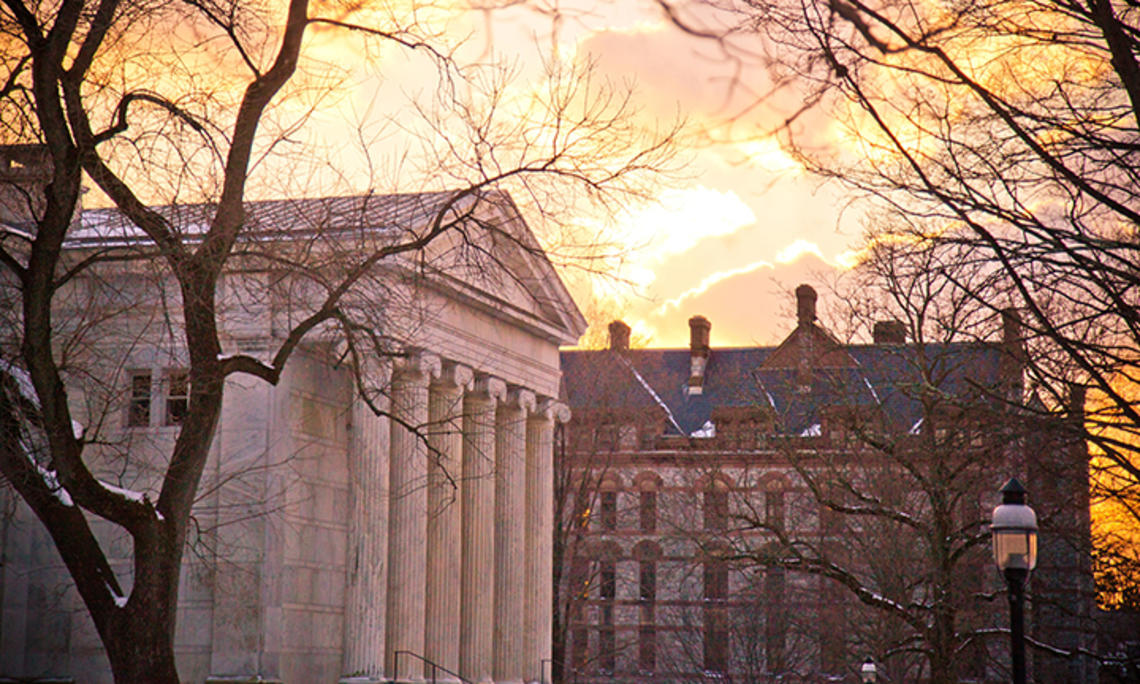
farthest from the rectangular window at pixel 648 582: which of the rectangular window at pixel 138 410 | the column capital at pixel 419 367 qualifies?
the rectangular window at pixel 138 410

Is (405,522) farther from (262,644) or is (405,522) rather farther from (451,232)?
(451,232)

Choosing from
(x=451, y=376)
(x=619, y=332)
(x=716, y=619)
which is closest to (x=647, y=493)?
(x=619, y=332)

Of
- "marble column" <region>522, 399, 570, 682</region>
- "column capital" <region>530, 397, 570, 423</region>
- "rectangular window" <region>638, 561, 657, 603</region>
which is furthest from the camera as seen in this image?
"rectangular window" <region>638, 561, 657, 603</region>

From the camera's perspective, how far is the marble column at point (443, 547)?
123 feet

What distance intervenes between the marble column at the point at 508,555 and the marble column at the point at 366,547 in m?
7.00

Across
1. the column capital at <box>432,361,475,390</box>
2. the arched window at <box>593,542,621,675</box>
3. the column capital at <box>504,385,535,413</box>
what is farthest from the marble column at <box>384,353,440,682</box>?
the arched window at <box>593,542,621,675</box>

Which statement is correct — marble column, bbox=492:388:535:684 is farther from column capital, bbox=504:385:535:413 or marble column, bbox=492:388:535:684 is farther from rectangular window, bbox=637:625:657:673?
rectangular window, bbox=637:625:657:673

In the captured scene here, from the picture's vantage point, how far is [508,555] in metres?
41.8

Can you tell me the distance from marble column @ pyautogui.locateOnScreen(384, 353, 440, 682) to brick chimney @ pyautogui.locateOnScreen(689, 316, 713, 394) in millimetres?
50232

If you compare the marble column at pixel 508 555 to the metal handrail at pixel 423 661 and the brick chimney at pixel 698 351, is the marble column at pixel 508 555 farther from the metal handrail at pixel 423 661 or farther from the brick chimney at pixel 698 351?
the brick chimney at pixel 698 351

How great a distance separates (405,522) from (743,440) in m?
10.0

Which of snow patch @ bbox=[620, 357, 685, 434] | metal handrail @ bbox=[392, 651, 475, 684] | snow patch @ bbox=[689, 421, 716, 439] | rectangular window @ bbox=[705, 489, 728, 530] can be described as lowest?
metal handrail @ bbox=[392, 651, 475, 684]

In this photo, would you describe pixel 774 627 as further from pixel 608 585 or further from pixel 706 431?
pixel 706 431

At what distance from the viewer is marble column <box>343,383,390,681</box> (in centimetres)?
3381
